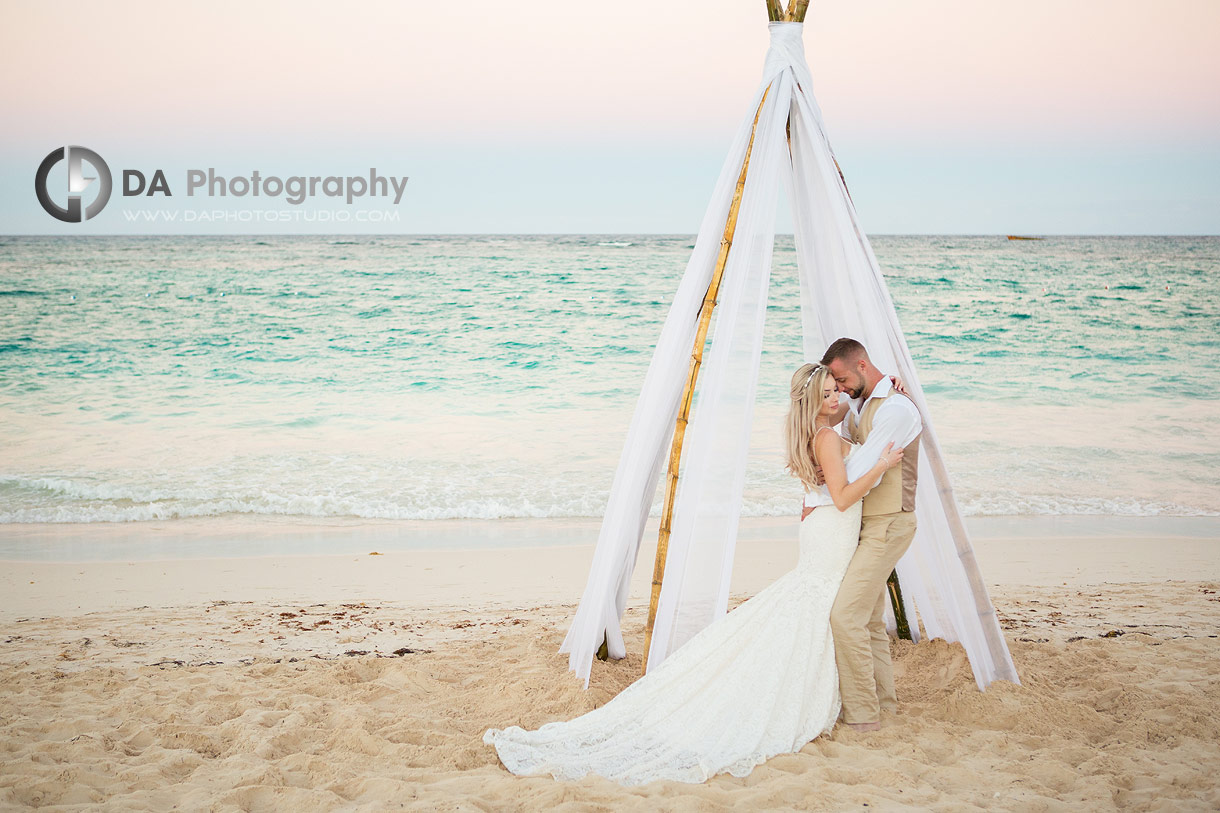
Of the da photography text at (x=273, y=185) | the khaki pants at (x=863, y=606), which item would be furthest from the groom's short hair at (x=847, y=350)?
the da photography text at (x=273, y=185)

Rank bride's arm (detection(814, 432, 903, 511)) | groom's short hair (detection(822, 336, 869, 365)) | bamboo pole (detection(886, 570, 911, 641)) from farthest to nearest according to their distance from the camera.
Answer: bamboo pole (detection(886, 570, 911, 641)) → groom's short hair (detection(822, 336, 869, 365)) → bride's arm (detection(814, 432, 903, 511))

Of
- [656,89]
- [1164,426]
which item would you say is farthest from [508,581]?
[656,89]

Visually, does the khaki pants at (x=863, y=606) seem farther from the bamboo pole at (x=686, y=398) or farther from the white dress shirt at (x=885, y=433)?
the bamboo pole at (x=686, y=398)

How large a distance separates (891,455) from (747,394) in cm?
60

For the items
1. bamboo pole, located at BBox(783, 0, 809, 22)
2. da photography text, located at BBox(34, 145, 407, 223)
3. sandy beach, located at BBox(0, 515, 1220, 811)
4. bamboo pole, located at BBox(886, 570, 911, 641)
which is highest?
da photography text, located at BBox(34, 145, 407, 223)

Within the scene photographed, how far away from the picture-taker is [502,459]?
32.4 feet

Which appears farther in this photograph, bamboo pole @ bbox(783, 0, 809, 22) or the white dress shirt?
bamboo pole @ bbox(783, 0, 809, 22)

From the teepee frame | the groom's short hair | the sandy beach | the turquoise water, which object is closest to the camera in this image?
the sandy beach

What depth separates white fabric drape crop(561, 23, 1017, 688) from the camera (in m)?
3.41

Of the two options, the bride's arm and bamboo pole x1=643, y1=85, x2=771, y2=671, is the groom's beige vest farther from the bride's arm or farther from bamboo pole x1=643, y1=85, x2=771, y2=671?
bamboo pole x1=643, y1=85, x2=771, y2=671

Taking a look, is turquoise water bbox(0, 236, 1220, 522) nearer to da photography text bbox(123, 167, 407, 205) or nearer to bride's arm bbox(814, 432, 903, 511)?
da photography text bbox(123, 167, 407, 205)

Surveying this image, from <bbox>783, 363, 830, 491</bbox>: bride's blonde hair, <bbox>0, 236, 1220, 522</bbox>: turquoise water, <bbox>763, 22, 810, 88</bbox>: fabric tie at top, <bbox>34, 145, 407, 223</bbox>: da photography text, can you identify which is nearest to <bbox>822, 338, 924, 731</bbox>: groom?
<bbox>783, 363, 830, 491</bbox>: bride's blonde hair

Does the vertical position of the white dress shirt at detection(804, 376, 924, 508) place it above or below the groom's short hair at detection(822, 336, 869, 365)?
below

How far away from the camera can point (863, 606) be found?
10.7 feet
